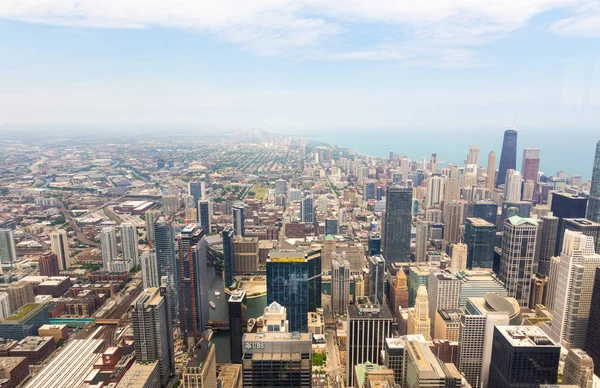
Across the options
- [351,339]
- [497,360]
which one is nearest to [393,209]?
[351,339]

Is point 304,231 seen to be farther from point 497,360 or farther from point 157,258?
point 497,360

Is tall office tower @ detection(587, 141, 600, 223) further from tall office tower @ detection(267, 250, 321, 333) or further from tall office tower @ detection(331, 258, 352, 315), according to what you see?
tall office tower @ detection(267, 250, 321, 333)

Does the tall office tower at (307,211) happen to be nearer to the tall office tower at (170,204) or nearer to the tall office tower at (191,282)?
the tall office tower at (170,204)

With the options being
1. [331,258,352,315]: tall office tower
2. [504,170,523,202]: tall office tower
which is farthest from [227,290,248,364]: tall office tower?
[504,170,523,202]: tall office tower

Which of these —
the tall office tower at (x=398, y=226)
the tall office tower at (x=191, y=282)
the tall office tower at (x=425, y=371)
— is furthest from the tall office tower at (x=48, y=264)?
the tall office tower at (x=398, y=226)

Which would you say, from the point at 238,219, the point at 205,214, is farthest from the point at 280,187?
the point at 205,214
